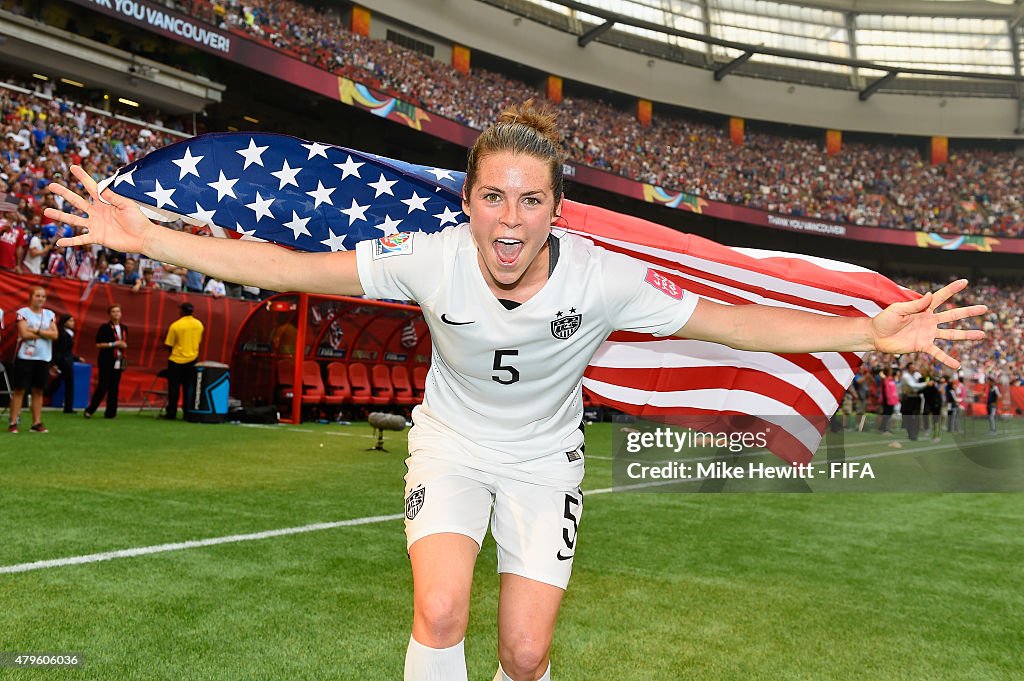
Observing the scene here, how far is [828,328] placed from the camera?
3.13 m

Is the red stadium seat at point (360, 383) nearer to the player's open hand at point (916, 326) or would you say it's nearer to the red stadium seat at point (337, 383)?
the red stadium seat at point (337, 383)

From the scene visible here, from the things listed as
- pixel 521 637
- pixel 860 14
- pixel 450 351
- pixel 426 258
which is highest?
pixel 860 14

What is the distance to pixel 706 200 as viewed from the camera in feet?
139

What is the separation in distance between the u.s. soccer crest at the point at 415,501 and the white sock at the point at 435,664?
0.46 m

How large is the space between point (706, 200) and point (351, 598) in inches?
1576

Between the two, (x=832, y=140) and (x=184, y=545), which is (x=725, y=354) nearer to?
(x=184, y=545)

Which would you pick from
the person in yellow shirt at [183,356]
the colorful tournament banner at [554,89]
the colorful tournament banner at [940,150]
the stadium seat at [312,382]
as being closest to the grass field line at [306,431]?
the person in yellow shirt at [183,356]

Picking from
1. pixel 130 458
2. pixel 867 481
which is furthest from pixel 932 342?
Result: pixel 867 481

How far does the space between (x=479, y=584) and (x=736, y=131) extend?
4726 centimetres

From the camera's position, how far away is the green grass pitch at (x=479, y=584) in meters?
3.87

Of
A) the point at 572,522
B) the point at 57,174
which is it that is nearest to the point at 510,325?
the point at 572,522

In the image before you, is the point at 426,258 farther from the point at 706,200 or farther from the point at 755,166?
the point at 755,166

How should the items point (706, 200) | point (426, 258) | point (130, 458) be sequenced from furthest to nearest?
1. point (706, 200)
2. point (130, 458)
3. point (426, 258)

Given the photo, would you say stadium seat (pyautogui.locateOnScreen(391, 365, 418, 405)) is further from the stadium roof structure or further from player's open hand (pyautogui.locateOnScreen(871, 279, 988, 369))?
the stadium roof structure
